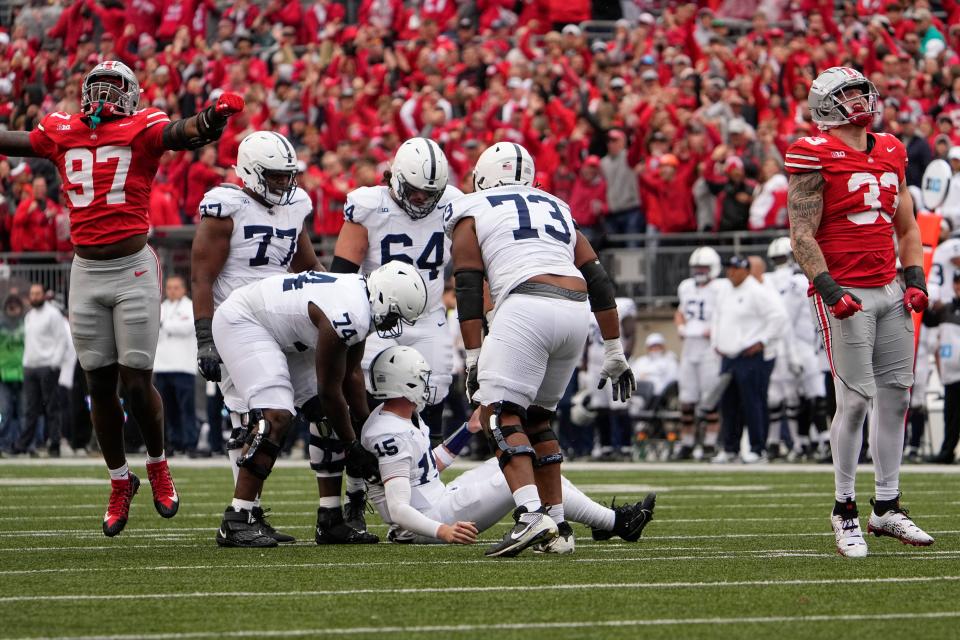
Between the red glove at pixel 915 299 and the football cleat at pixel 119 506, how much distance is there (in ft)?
12.3

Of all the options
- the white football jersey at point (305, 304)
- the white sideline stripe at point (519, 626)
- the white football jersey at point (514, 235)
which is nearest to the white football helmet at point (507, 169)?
the white football jersey at point (514, 235)

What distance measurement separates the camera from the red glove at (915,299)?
24.0 feet

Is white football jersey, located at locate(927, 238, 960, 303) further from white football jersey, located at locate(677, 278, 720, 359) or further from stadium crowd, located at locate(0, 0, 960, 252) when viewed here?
white football jersey, located at locate(677, 278, 720, 359)

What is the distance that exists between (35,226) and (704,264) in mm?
8084

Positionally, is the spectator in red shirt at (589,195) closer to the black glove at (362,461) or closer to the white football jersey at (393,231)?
the white football jersey at (393,231)

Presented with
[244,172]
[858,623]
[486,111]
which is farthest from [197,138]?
[486,111]

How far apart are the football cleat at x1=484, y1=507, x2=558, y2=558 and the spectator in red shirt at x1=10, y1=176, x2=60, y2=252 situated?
14379mm

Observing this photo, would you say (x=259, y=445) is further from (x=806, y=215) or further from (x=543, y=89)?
(x=543, y=89)

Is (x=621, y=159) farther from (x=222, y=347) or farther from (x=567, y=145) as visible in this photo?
(x=222, y=347)

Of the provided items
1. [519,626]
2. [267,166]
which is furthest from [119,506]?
[519,626]

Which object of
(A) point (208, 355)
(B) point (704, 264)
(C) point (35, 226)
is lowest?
(B) point (704, 264)

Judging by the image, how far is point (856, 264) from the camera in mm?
7457

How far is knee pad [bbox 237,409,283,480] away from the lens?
25.2 feet

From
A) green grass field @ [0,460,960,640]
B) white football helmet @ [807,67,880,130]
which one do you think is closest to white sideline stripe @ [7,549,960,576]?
green grass field @ [0,460,960,640]
